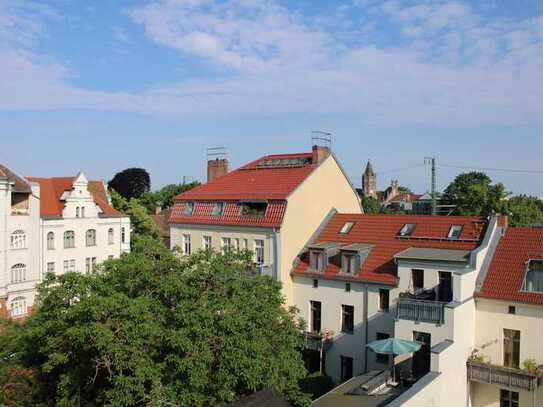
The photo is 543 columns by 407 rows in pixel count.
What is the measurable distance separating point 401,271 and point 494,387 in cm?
608

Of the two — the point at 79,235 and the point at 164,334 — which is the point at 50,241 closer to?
the point at 79,235

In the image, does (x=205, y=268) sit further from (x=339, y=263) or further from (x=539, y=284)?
(x=539, y=284)

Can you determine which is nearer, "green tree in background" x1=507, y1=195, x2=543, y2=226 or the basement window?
the basement window

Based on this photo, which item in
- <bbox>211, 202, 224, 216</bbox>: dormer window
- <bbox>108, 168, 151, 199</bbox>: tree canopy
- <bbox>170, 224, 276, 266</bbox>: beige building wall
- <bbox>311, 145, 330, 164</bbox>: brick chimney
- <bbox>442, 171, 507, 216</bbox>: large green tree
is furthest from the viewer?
<bbox>108, 168, 151, 199</bbox>: tree canopy

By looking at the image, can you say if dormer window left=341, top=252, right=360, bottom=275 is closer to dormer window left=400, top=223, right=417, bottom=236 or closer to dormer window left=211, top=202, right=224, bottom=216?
dormer window left=400, top=223, right=417, bottom=236

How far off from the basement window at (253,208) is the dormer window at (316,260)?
12.9 ft

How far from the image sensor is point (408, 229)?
26.0m

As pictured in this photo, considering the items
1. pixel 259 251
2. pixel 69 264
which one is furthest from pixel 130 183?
pixel 259 251

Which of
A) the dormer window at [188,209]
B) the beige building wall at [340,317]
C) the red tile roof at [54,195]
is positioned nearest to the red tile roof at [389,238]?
the beige building wall at [340,317]

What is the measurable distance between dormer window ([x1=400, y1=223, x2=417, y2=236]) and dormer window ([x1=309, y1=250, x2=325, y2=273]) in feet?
14.5

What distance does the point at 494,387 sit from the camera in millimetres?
20484

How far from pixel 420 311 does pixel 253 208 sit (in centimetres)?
1251

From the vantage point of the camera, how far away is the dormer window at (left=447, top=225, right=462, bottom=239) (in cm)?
2417

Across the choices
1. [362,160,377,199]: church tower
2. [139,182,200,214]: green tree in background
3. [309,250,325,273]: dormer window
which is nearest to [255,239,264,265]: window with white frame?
[309,250,325,273]: dormer window
